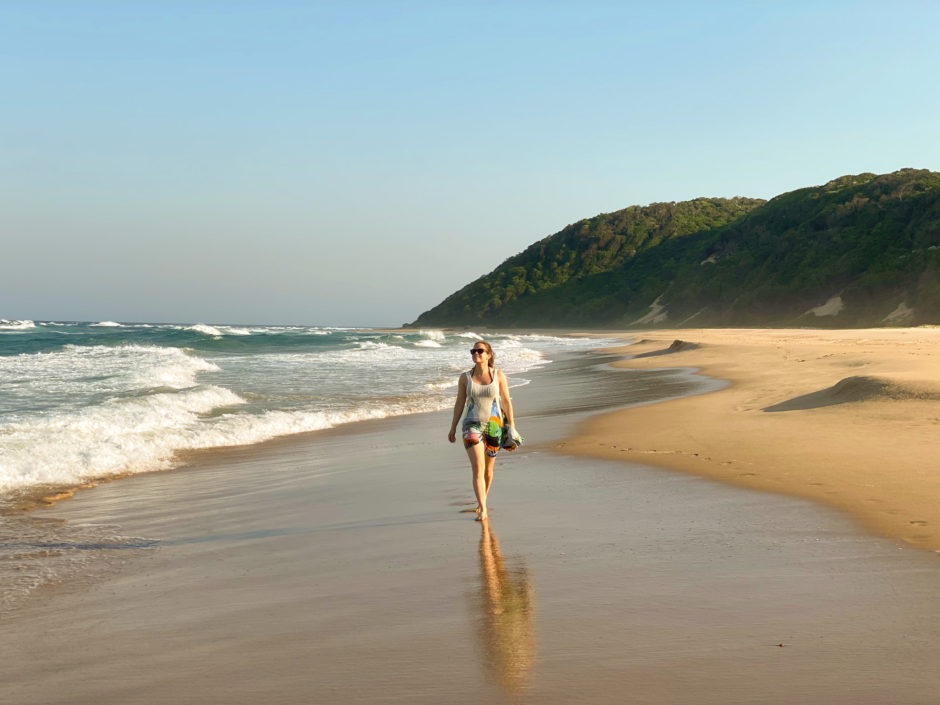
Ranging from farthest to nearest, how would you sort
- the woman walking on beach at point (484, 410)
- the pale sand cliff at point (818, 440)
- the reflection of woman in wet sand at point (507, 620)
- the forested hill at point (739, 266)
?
the forested hill at point (739, 266) → the woman walking on beach at point (484, 410) → the pale sand cliff at point (818, 440) → the reflection of woman in wet sand at point (507, 620)

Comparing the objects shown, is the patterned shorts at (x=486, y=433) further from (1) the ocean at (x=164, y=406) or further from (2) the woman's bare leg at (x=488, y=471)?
(1) the ocean at (x=164, y=406)

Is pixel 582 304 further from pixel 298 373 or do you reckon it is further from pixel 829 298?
pixel 298 373

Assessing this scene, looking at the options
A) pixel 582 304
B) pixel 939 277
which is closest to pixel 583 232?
pixel 582 304

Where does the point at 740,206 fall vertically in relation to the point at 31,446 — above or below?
above

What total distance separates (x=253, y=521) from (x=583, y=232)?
443 ft

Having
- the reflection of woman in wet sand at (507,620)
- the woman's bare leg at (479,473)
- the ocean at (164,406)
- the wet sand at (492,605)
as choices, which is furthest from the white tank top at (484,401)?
the ocean at (164,406)

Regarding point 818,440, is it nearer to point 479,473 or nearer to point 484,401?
point 484,401

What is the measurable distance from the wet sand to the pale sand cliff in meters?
0.49

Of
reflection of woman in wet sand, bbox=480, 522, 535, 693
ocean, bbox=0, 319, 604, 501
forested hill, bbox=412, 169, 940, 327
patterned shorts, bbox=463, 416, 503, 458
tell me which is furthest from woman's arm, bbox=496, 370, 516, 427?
forested hill, bbox=412, 169, 940, 327

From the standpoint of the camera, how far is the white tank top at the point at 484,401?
685 centimetres

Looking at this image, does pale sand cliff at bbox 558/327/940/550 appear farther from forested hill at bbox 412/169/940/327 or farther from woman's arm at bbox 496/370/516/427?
forested hill at bbox 412/169/940/327

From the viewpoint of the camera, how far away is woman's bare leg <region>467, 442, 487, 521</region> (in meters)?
6.48

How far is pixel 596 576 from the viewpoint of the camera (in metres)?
4.69

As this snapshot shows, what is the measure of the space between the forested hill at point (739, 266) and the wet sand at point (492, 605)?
58358 millimetres
